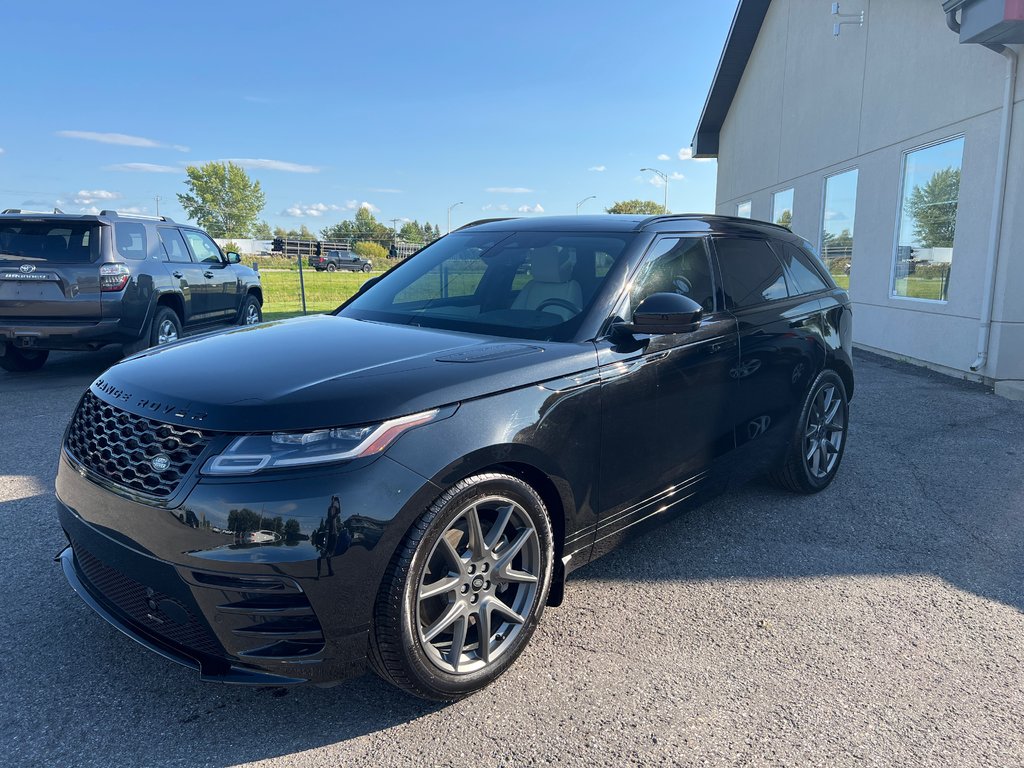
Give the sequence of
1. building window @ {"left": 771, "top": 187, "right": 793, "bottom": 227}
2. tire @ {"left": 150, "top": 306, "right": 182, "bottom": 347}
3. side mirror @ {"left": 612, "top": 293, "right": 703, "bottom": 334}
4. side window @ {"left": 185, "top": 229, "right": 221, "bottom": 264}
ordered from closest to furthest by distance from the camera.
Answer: side mirror @ {"left": 612, "top": 293, "right": 703, "bottom": 334}
tire @ {"left": 150, "top": 306, "right": 182, "bottom": 347}
side window @ {"left": 185, "top": 229, "right": 221, "bottom": 264}
building window @ {"left": 771, "top": 187, "right": 793, "bottom": 227}

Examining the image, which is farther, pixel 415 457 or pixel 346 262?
pixel 346 262

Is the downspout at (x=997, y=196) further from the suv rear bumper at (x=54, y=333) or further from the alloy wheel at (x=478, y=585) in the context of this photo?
the suv rear bumper at (x=54, y=333)

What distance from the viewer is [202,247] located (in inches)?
423

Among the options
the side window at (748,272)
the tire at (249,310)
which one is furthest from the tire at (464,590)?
the tire at (249,310)

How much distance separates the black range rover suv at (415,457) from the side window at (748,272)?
101mm

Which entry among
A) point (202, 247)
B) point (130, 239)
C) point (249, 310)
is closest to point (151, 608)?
point (130, 239)

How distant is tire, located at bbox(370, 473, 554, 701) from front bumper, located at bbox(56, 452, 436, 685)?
8 centimetres

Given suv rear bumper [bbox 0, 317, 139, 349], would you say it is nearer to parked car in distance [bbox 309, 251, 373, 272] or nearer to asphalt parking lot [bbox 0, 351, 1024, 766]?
asphalt parking lot [bbox 0, 351, 1024, 766]

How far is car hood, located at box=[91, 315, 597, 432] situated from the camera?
2.37 metres

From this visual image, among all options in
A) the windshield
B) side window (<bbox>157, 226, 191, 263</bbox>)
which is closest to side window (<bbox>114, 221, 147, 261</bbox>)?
side window (<bbox>157, 226, 191, 263</bbox>)

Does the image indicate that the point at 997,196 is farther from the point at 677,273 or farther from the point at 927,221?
the point at 677,273

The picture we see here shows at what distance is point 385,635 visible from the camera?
2.40 metres

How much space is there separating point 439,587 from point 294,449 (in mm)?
709

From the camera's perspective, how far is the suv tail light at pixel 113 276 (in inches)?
325
